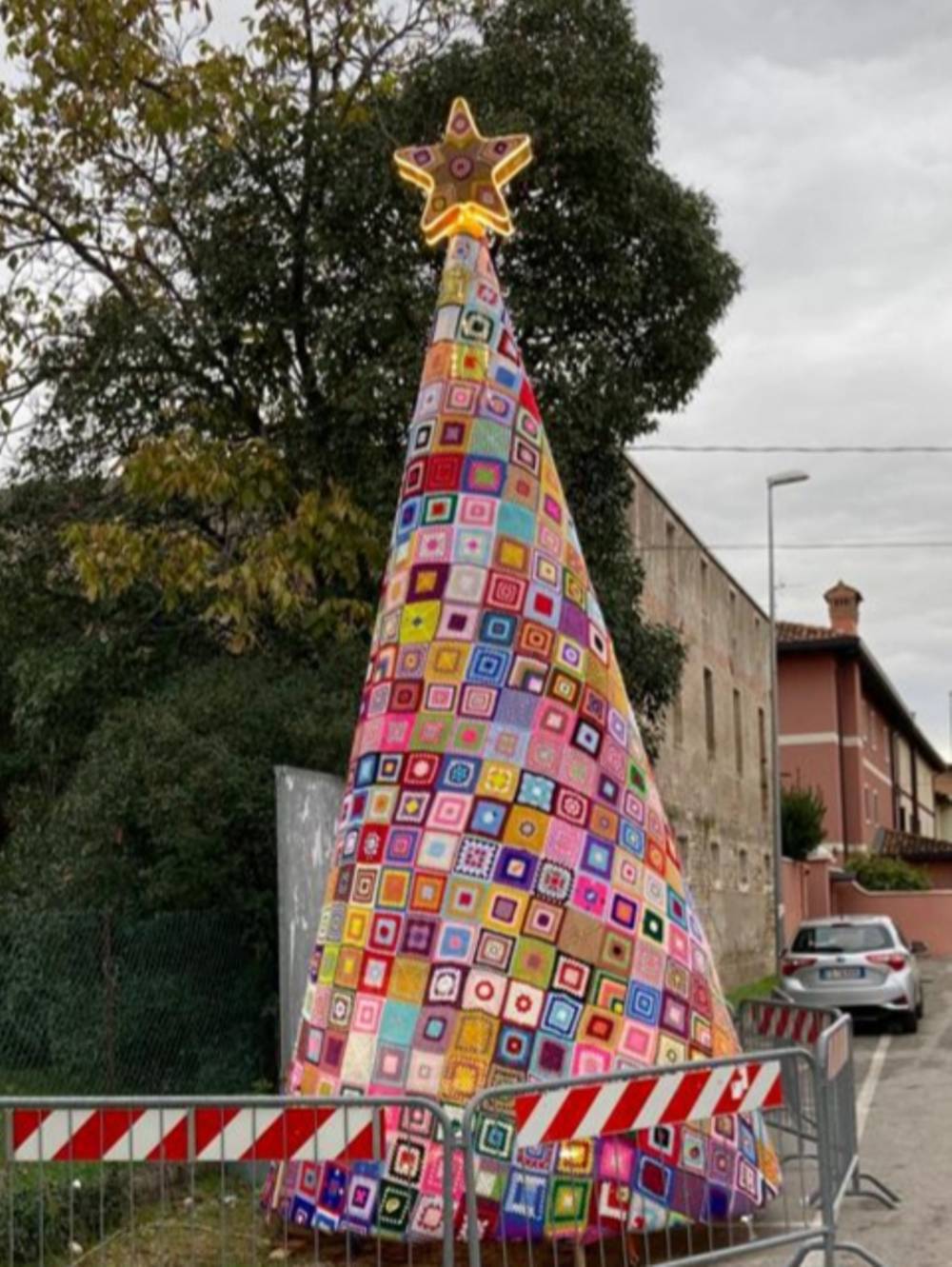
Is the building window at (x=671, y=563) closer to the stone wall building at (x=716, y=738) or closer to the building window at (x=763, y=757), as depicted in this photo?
the stone wall building at (x=716, y=738)

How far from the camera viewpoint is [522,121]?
12.6 m

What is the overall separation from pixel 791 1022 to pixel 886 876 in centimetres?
3362

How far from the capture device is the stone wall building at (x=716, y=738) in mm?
26109

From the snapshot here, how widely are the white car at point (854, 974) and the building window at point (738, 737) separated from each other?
12.2m

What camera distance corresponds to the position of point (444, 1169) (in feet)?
18.3

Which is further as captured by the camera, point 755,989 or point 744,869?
point 744,869

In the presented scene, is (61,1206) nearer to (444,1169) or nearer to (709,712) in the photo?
(444,1169)

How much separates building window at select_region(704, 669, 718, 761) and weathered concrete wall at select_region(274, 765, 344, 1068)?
20.8m

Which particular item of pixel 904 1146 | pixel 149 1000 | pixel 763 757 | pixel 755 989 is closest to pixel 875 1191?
pixel 904 1146

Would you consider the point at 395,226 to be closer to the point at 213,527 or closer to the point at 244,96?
the point at 244,96

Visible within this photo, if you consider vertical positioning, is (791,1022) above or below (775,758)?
below

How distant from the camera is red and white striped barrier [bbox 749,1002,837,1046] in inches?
388

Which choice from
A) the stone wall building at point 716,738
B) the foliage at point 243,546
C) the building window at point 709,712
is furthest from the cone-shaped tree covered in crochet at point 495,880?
the building window at point 709,712

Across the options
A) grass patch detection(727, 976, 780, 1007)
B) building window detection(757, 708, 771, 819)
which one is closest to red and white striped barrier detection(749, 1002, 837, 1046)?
grass patch detection(727, 976, 780, 1007)
